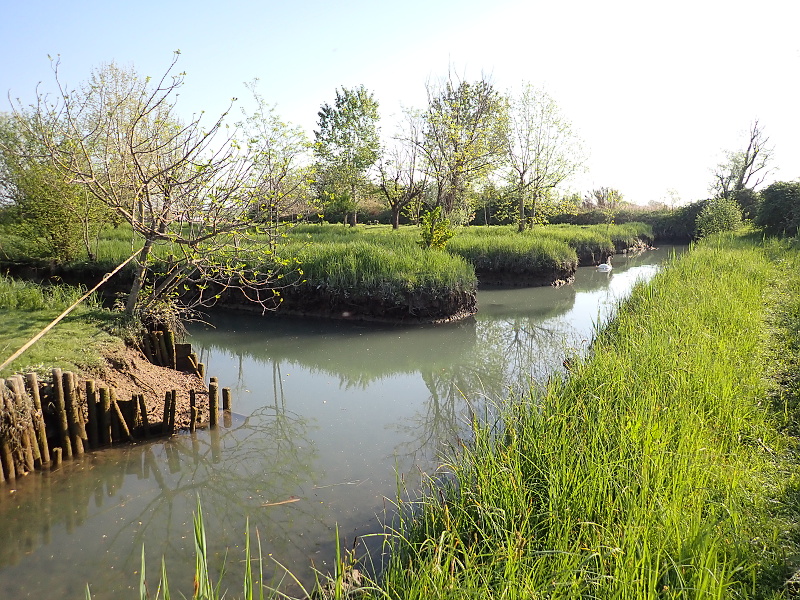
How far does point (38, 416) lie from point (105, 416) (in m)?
0.63

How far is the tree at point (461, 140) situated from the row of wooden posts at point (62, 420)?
1579 centimetres

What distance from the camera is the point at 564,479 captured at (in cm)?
287

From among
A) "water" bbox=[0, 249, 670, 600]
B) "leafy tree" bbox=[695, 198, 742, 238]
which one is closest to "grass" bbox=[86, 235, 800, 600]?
"water" bbox=[0, 249, 670, 600]

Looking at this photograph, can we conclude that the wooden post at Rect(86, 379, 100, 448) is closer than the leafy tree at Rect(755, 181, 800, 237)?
Yes

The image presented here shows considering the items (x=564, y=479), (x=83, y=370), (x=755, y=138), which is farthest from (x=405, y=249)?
(x=755, y=138)

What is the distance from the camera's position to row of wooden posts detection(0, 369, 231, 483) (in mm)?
4551

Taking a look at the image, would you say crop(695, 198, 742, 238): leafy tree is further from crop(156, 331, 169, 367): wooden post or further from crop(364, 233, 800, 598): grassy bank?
crop(156, 331, 169, 367): wooden post

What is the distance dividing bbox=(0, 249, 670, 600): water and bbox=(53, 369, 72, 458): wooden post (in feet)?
0.62

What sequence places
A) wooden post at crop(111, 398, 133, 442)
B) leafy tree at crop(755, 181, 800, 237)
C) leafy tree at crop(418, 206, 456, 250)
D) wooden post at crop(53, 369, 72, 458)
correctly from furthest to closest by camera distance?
leafy tree at crop(755, 181, 800, 237) < leafy tree at crop(418, 206, 456, 250) < wooden post at crop(111, 398, 133, 442) < wooden post at crop(53, 369, 72, 458)

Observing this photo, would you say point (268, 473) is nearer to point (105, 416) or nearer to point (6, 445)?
point (105, 416)

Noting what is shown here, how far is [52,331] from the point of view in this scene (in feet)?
20.6

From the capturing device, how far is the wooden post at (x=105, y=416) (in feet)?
17.2

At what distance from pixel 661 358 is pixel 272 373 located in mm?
5623

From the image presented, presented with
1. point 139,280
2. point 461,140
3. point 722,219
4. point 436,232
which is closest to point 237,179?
point 139,280
